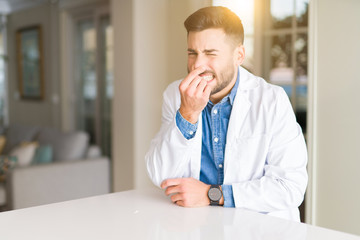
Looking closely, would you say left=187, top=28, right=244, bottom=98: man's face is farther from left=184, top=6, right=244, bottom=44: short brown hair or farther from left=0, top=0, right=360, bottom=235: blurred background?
left=0, top=0, right=360, bottom=235: blurred background

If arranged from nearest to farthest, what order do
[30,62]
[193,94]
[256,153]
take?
1. [193,94]
2. [256,153]
3. [30,62]

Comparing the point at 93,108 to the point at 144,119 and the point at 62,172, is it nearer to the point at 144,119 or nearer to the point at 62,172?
the point at 62,172

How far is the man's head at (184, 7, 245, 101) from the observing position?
1437 millimetres

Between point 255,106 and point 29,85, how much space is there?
5.20 m

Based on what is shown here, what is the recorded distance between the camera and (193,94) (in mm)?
1351

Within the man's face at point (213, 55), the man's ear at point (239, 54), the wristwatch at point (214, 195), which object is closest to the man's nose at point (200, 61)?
the man's face at point (213, 55)

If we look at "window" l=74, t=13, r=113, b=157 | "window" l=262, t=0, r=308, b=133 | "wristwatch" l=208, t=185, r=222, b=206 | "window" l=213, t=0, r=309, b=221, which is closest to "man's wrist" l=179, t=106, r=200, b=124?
"wristwatch" l=208, t=185, r=222, b=206

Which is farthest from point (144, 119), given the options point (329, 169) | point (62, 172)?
point (329, 169)

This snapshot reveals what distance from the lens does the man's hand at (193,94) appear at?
4.44ft

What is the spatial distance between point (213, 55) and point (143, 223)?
57cm

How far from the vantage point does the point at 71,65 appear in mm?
5555

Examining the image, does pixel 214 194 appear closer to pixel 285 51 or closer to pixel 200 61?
pixel 200 61

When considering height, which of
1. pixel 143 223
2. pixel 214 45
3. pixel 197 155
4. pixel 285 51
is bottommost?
pixel 143 223

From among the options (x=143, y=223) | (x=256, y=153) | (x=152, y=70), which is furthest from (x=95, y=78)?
(x=143, y=223)
